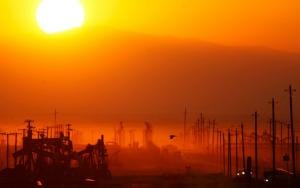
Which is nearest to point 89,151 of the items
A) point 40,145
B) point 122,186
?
point 40,145

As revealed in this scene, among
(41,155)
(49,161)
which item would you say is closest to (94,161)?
(49,161)

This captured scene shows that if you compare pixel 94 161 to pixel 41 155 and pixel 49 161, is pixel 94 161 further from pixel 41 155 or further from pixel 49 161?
pixel 41 155

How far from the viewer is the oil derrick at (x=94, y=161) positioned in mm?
100812

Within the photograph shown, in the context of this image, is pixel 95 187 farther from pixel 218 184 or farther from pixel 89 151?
pixel 89 151

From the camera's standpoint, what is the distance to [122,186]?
251ft

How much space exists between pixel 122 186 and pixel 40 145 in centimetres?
1938

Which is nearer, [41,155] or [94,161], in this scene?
[41,155]

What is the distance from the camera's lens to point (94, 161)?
371 ft

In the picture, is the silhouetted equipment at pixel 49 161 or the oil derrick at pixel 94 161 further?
the oil derrick at pixel 94 161

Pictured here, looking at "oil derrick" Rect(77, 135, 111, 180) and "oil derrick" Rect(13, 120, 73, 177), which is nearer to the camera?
"oil derrick" Rect(13, 120, 73, 177)

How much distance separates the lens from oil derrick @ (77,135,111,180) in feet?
331

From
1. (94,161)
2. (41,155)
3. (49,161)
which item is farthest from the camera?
(94,161)

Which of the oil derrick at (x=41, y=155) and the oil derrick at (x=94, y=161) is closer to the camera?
the oil derrick at (x=41, y=155)

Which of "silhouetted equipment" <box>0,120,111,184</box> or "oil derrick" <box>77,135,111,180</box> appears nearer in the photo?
"silhouetted equipment" <box>0,120,111,184</box>
